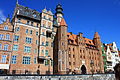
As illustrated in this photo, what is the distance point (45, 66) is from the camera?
41.8 metres

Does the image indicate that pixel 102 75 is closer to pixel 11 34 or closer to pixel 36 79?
pixel 36 79

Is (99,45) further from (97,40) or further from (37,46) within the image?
(37,46)

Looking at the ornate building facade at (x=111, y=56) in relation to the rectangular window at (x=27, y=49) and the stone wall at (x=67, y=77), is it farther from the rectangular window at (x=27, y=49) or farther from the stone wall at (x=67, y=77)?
the rectangular window at (x=27, y=49)

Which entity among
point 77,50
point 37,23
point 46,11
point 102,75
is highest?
point 46,11

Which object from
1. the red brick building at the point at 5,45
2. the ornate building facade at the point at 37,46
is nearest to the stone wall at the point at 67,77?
the ornate building facade at the point at 37,46

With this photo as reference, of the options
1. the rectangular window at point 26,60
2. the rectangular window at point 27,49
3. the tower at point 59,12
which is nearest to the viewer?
the rectangular window at point 26,60

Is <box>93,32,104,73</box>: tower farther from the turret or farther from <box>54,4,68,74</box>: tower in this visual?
<box>54,4,68,74</box>: tower

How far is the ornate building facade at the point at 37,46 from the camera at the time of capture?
36.3 meters

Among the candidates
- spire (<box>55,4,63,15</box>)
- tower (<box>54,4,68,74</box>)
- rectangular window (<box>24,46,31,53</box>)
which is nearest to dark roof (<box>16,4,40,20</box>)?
tower (<box>54,4,68,74</box>)

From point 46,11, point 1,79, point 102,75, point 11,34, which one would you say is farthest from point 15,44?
point 102,75

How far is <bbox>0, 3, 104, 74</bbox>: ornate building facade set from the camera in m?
36.3

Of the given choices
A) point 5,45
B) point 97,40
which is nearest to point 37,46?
point 5,45

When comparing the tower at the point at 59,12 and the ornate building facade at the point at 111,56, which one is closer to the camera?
the tower at the point at 59,12

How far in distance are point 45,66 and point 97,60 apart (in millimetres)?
29427
